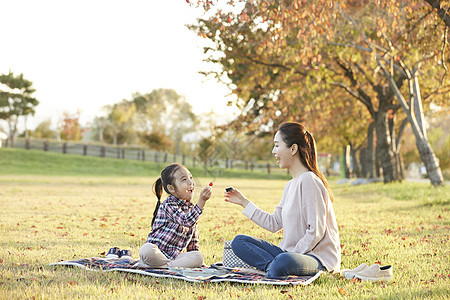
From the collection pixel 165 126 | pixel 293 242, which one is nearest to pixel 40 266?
pixel 293 242

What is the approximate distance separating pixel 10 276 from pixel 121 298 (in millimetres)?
1441

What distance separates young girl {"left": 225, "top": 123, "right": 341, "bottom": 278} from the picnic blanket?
13 centimetres

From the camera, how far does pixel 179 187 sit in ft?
17.3

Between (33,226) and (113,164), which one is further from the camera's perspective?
(113,164)

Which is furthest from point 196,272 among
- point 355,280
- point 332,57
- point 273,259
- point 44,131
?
point 44,131

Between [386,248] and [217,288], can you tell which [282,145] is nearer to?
[217,288]

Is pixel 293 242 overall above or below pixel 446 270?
→ above

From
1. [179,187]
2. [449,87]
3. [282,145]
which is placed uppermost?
[449,87]

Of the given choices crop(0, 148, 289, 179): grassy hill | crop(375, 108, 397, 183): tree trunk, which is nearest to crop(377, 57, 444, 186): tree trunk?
crop(375, 108, 397, 183): tree trunk

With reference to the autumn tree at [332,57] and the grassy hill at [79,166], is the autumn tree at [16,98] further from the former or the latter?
the autumn tree at [332,57]

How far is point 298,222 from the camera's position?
477 centimetres

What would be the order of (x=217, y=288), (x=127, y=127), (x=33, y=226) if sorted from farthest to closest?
(x=127, y=127) → (x=33, y=226) → (x=217, y=288)

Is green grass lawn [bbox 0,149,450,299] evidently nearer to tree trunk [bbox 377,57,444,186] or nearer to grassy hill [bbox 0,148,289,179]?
tree trunk [bbox 377,57,444,186]

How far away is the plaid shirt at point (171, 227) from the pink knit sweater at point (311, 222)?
103 centimetres
